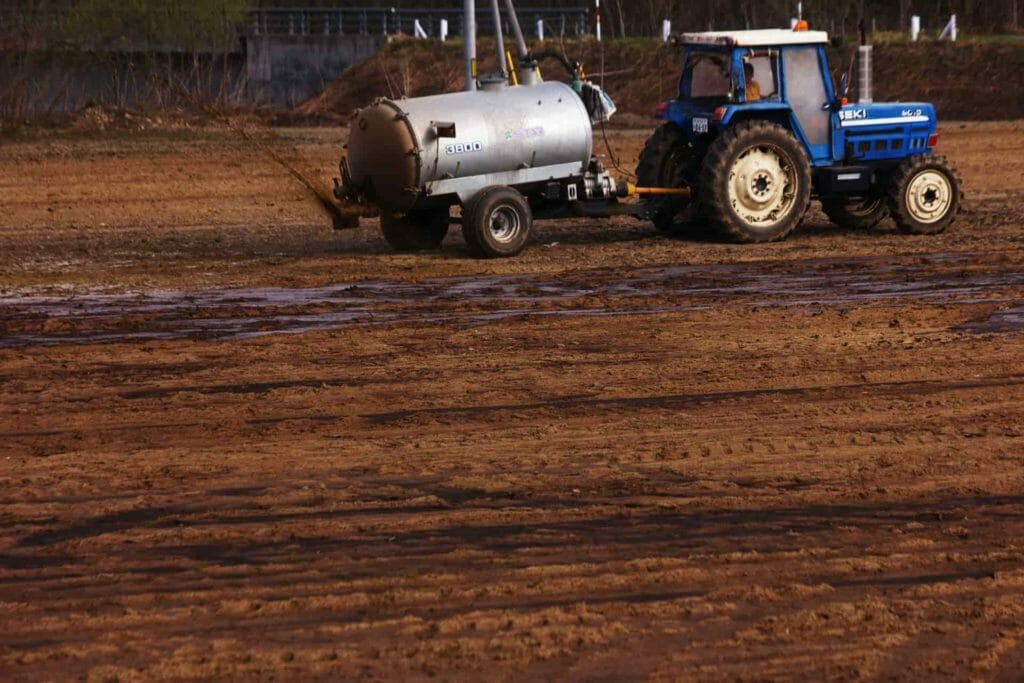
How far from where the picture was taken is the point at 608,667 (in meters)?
5.66

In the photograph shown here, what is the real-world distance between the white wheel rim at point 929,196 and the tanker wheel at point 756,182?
1222mm

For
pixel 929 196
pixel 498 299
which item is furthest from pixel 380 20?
pixel 498 299

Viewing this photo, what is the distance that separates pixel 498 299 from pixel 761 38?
4631 millimetres

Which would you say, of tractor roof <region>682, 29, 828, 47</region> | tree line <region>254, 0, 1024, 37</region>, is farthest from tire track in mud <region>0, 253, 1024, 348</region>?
tree line <region>254, 0, 1024, 37</region>

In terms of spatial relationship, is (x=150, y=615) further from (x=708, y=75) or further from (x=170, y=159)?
(x=170, y=159)

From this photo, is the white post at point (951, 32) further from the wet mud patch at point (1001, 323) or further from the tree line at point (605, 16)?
the wet mud patch at point (1001, 323)

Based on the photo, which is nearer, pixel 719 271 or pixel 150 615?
pixel 150 615

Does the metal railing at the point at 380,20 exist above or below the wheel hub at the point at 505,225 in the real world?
above

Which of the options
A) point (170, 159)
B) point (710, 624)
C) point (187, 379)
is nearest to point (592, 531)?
point (710, 624)

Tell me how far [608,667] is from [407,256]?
10572 mm

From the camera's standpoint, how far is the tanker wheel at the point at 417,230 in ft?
53.2

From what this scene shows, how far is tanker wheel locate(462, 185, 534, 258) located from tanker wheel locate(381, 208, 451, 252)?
0.85m

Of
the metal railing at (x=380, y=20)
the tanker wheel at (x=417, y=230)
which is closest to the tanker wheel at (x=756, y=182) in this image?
the tanker wheel at (x=417, y=230)

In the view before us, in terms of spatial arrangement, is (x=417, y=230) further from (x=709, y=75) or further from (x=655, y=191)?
(x=709, y=75)
